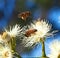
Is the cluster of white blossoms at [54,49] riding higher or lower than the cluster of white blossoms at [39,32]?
lower

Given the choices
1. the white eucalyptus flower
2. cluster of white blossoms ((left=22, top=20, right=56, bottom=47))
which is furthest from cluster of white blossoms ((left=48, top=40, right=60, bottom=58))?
the white eucalyptus flower

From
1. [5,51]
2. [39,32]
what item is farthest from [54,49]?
[5,51]

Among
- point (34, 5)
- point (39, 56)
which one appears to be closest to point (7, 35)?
point (39, 56)

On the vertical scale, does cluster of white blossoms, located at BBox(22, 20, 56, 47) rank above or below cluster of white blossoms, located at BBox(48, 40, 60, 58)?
above

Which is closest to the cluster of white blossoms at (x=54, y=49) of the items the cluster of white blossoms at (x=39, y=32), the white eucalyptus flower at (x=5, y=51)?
the cluster of white blossoms at (x=39, y=32)

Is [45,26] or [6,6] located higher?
[6,6]

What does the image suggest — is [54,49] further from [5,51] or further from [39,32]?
[5,51]

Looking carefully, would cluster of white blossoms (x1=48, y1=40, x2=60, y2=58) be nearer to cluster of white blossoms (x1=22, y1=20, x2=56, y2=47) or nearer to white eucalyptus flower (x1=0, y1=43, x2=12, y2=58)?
cluster of white blossoms (x1=22, y1=20, x2=56, y2=47)

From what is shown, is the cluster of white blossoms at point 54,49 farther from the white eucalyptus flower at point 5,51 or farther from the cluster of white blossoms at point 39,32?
the white eucalyptus flower at point 5,51

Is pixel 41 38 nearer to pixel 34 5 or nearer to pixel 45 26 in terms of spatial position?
pixel 45 26
